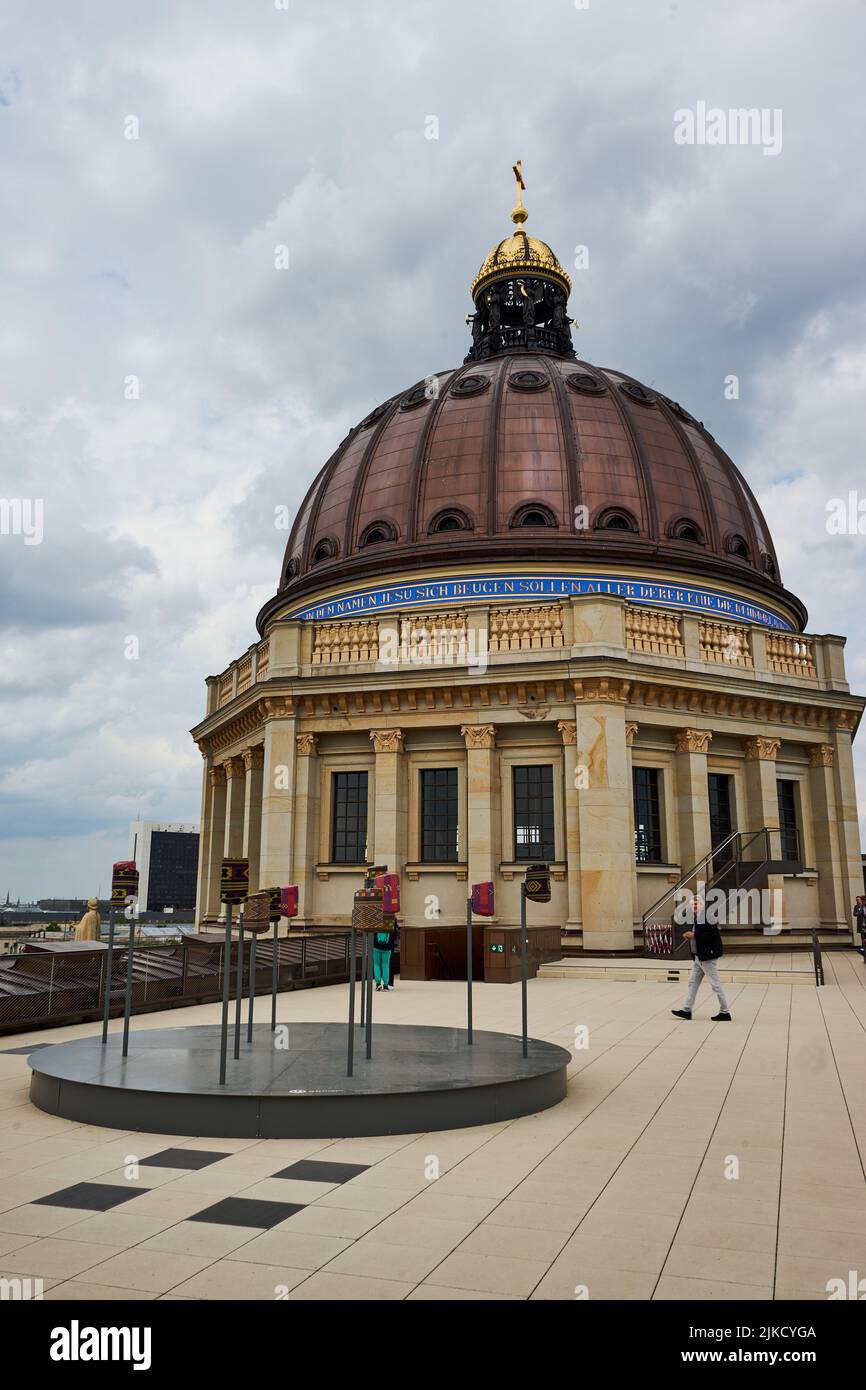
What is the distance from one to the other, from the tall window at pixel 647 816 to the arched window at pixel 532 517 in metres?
10.6

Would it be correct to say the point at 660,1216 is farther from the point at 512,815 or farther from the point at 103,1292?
the point at 512,815

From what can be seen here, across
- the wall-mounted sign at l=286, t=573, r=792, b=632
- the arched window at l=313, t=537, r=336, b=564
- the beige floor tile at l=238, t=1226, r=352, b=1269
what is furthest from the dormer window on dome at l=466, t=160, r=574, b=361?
the beige floor tile at l=238, t=1226, r=352, b=1269

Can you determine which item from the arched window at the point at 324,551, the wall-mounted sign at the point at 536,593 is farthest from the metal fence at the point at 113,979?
the arched window at the point at 324,551

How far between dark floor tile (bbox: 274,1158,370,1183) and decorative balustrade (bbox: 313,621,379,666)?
23.0 m

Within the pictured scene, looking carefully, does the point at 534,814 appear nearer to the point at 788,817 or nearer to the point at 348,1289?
the point at 788,817

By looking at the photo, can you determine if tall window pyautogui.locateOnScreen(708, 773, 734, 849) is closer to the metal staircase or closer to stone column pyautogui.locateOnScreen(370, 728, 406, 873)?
the metal staircase

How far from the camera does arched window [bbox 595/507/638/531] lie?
3619 centimetres

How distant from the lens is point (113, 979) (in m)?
15.4

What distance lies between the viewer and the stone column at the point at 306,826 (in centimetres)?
2880

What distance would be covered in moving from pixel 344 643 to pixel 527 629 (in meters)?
5.51

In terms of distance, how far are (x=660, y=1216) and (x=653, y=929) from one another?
66.5ft

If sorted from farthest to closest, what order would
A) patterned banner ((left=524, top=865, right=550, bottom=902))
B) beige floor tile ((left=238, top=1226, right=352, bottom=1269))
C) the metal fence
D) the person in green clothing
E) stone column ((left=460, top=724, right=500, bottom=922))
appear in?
1. stone column ((left=460, top=724, right=500, bottom=922))
2. the person in green clothing
3. the metal fence
4. patterned banner ((left=524, top=865, right=550, bottom=902))
5. beige floor tile ((left=238, top=1226, right=352, bottom=1269))

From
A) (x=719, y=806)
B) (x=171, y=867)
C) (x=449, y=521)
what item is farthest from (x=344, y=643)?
(x=171, y=867)
